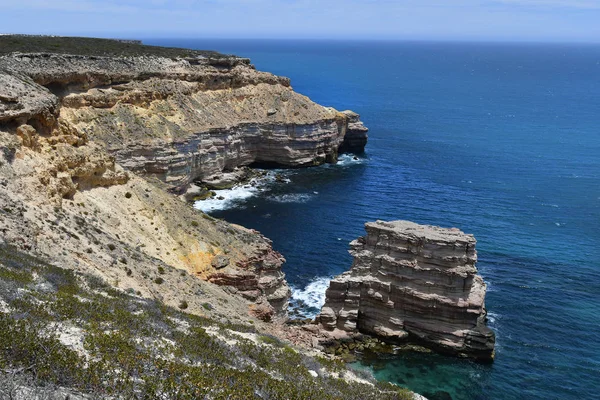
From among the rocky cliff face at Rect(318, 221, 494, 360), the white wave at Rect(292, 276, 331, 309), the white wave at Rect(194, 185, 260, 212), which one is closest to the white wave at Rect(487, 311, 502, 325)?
the rocky cliff face at Rect(318, 221, 494, 360)

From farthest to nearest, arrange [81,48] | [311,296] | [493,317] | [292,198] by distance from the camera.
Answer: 1. [81,48]
2. [292,198]
3. [311,296]
4. [493,317]

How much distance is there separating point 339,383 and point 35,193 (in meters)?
21.4

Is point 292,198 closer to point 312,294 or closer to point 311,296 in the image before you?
point 312,294

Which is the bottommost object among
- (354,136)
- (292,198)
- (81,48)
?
(292,198)

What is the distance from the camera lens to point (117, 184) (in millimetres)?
43094

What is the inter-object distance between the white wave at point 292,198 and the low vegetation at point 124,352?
5394 cm

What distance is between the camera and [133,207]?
41.8 metres

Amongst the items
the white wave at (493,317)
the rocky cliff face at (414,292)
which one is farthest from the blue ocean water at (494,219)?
the rocky cliff face at (414,292)

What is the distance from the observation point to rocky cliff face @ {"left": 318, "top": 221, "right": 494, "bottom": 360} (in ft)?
141

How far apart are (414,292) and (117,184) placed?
78.9 feet

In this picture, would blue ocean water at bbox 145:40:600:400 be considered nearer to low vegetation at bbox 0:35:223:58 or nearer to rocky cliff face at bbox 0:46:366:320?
rocky cliff face at bbox 0:46:366:320

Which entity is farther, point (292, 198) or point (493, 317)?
point (292, 198)

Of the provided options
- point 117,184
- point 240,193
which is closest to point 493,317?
point 117,184

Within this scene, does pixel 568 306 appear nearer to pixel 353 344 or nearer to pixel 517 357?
Answer: pixel 517 357
